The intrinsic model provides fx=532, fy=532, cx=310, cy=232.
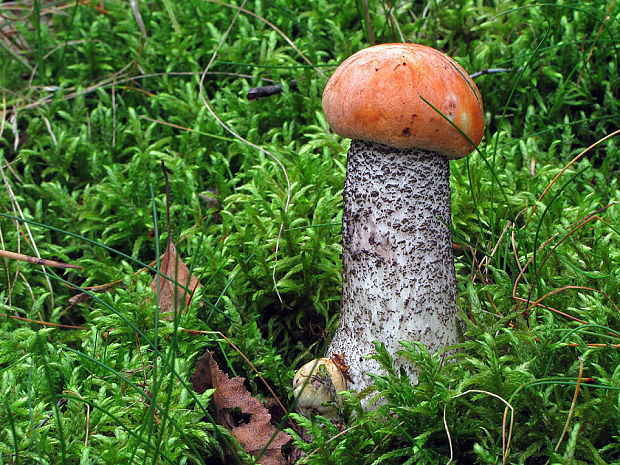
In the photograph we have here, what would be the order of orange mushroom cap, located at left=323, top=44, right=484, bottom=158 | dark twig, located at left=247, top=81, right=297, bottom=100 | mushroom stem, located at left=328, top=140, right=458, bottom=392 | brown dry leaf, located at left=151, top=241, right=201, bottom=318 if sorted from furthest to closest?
dark twig, located at left=247, top=81, right=297, bottom=100
brown dry leaf, located at left=151, top=241, right=201, bottom=318
mushroom stem, located at left=328, top=140, right=458, bottom=392
orange mushroom cap, located at left=323, top=44, right=484, bottom=158

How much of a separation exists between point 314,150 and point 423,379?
155 cm

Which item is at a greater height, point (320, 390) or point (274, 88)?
point (274, 88)

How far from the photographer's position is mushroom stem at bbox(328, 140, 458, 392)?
1.51 meters

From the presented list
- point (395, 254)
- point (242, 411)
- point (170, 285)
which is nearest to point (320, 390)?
point (242, 411)

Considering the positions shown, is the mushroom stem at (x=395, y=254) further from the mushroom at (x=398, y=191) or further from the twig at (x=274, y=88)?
the twig at (x=274, y=88)

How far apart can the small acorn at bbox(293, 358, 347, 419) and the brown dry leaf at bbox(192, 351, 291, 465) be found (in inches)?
4.5

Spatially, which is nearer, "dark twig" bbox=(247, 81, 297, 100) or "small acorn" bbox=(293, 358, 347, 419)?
"small acorn" bbox=(293, 358, 347, 419)

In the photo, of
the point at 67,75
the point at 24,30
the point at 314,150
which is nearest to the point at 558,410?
the point at 314,150

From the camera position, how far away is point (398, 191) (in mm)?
1515

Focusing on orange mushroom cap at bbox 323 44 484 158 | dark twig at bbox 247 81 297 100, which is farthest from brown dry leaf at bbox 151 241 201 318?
orange mushroom cap at bbox 323 44 484 158

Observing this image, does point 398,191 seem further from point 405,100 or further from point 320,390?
point 320,390

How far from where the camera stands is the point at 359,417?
1.54m

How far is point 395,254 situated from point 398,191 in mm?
187

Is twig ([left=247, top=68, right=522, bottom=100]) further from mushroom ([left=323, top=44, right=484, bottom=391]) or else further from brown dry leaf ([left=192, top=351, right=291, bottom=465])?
brown dry leaf ([left=192, top=351, right=291, bottom=465])
